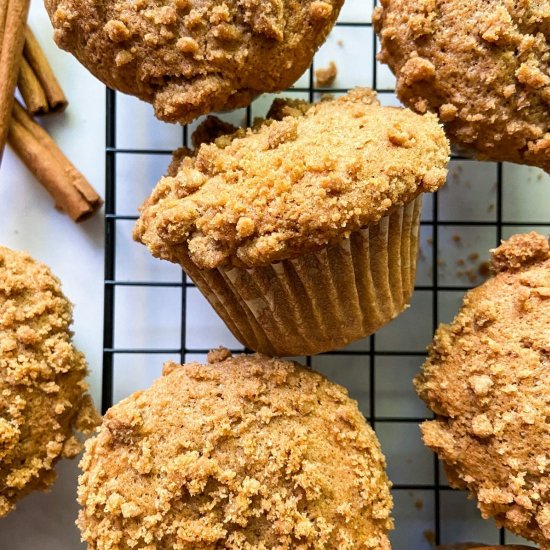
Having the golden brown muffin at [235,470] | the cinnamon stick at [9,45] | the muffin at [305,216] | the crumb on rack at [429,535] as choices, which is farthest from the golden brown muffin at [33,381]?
the crumb on rack at [429,535]

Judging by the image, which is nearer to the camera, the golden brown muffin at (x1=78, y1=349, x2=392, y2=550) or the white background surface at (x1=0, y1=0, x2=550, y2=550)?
the golden brown muffin at (x1=78, y1=349, x2=392, y2=550)

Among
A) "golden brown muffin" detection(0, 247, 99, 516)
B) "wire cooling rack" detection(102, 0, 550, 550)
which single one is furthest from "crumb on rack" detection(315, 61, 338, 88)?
"golden brown muffin" detection(0, 247, 99, 516)

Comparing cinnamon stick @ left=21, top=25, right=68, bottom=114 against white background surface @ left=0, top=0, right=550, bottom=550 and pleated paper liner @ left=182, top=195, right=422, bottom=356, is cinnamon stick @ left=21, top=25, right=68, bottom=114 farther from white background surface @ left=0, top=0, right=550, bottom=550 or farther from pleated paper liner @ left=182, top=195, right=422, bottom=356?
pleated paper liner @ left=182, top=195, right=422, bottom=356

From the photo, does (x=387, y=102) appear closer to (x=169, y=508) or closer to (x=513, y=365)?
(x=513, y=365)

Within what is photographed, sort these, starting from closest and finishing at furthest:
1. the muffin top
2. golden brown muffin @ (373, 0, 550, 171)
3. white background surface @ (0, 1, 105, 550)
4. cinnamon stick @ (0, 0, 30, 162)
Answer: the muffin top → golden brown muffin @ (373, 0, 550, 171) → cinnamon stick @ (0, 0, 30, 162) → white background surface @ (0, 1, 105, 550)

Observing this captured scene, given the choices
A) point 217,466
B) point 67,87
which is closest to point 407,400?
point 217,466

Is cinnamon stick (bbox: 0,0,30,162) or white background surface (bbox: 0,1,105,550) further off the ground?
cinnamon stick (bbox: 0,0,30,162)

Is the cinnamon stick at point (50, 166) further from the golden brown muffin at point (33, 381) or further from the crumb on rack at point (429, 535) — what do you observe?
the crumb on rack at point (429, 535)
